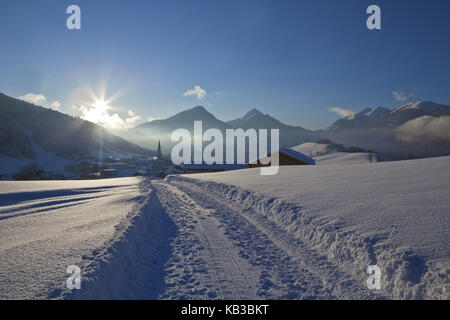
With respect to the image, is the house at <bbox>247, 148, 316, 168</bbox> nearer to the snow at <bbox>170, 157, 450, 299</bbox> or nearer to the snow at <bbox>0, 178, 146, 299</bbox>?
the snow at <bbox>170, 157, 450, 299</bbox>

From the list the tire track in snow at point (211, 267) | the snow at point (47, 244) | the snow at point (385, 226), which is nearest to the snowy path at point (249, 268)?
the tire track in snow at point (211, 267)

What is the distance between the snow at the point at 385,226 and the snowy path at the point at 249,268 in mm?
561

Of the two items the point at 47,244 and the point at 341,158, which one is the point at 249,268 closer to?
the point at 47,244

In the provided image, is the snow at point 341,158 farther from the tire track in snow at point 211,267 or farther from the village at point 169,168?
the tire track in snow at point 211,267

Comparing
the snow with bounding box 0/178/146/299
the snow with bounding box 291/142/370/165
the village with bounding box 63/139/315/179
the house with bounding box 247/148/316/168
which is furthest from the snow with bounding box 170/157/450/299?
the snow with bounding box 291/142/370/165

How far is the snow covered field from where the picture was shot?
4.21 metres

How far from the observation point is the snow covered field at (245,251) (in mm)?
4207

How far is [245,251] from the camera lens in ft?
19.8

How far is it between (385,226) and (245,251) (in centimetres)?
409

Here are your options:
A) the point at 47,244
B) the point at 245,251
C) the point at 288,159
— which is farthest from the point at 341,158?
the point at 47,244

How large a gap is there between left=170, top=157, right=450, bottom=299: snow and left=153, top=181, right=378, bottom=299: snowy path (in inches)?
22.1

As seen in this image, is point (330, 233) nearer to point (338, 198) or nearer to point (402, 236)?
point (402, 236)

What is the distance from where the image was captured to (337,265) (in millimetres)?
5309
